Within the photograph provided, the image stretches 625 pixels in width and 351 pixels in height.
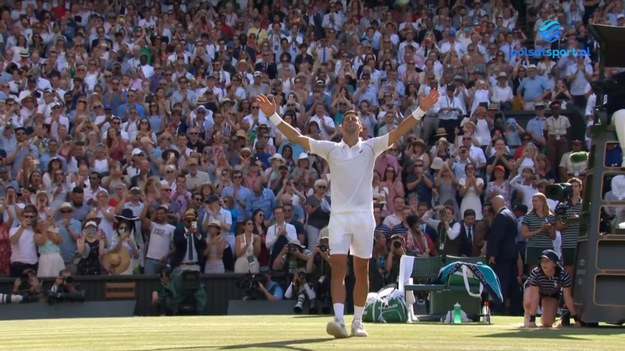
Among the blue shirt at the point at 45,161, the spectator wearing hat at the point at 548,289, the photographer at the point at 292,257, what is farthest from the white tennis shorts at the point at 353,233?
the blue shirt at the point at 45,161

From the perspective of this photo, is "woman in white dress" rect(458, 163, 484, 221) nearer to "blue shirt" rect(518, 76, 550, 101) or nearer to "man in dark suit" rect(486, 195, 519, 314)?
"man in dark suit" rect(486, 195, 519, 314)

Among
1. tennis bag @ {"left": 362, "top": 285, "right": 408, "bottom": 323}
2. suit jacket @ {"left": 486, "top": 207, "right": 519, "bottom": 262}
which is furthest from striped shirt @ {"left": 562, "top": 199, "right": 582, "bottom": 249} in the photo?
suit jacket @ {"left": 486, "top": 207, "right": 519, "bottom": 262}

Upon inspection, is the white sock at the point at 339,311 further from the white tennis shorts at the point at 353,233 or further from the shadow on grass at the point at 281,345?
the white tennis shorts at the point at 353,233

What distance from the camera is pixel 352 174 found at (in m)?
11.7

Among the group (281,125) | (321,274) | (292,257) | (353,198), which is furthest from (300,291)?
(353,198)

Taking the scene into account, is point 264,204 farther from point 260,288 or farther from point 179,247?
point 260,288

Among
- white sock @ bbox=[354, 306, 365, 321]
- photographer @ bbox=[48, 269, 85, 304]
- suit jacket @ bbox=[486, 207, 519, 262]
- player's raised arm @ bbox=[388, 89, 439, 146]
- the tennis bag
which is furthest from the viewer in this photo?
photographer @ bbox=[48, 269, 85, 304]

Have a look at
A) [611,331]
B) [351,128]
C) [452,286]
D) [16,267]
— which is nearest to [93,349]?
[351,128]

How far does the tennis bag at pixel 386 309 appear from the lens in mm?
15812

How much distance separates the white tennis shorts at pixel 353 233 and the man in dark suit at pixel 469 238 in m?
9.41

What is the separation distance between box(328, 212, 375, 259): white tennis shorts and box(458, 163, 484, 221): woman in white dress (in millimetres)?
10665

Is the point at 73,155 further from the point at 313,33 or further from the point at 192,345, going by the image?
the point at 192,345

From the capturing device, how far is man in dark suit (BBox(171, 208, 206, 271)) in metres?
21.0

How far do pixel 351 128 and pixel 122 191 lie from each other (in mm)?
11410
